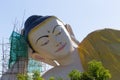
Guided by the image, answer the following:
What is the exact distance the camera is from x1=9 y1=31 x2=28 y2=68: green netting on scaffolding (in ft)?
37.2

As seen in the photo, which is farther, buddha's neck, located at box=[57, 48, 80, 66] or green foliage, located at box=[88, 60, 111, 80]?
buddha's neck, located at box=[57, 48, 80, 66]

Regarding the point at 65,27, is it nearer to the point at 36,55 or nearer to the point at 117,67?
the point at 36,55

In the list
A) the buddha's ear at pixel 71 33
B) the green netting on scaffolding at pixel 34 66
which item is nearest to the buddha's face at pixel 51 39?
the buddha's ear at pixel 71 33

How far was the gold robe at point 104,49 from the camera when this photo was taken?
9.99 metres

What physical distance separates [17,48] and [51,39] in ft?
6.28

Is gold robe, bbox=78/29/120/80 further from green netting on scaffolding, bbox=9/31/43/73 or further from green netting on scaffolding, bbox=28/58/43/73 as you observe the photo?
green netting on scaffolding, bbox=28/58/43/73

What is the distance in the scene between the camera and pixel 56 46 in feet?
33.2

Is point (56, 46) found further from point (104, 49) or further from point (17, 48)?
point (17, 48)

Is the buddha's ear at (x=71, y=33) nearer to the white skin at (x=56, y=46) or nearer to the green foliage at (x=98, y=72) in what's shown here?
the white skin at (x=56, y=46)

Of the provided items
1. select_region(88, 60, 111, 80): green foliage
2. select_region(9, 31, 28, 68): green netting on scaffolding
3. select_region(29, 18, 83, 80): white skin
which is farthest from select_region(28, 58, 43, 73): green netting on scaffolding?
select_region(88, 60, 111, 80): green foliage

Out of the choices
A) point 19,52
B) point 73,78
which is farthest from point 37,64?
point 73,78

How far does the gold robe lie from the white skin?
27 cm

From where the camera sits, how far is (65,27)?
10.8 metres

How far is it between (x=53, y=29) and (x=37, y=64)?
16.6 ft
